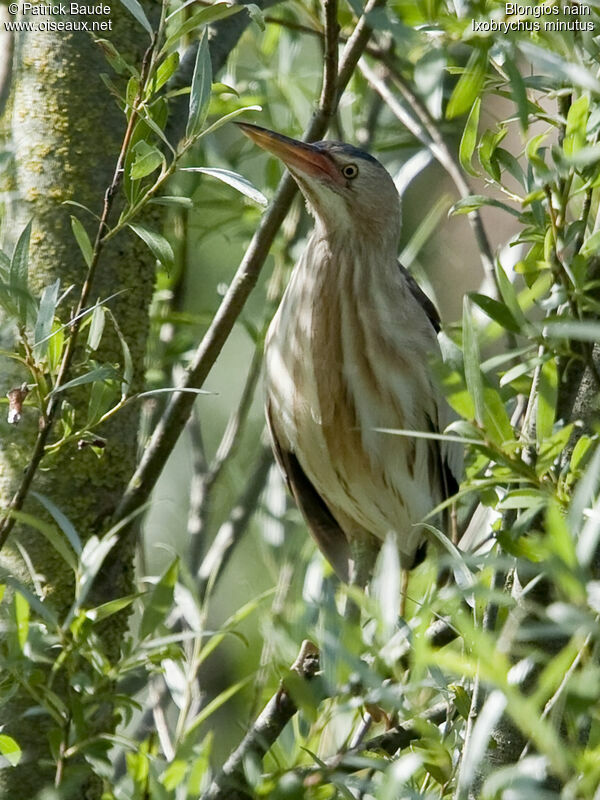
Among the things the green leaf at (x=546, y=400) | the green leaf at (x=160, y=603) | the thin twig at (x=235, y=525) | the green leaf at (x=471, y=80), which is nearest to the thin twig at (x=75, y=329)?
the green leaf at (x=160, y=603)

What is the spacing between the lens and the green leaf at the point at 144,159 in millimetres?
1038

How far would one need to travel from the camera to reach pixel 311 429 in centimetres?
210

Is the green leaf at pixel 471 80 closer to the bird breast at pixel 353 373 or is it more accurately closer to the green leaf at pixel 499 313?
the green leaf at pixel 499 313

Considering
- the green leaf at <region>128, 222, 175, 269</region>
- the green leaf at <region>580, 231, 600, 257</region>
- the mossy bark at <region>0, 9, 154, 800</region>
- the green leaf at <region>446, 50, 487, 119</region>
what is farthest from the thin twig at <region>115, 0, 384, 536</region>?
the green leaf at <region>580, 231, 600, 257</region>

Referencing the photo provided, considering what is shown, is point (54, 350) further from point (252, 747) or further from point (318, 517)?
point (318, 517)

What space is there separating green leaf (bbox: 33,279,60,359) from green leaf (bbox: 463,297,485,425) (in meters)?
0.36

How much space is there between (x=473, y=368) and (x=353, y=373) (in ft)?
3.51

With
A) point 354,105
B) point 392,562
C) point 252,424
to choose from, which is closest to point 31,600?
point 392,562

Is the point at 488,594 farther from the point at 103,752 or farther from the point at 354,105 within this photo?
the point at 354,105

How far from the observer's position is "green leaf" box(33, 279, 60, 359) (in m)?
1.06

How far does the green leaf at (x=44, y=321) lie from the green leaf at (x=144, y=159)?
0.13m

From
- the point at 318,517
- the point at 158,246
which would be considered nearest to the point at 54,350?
the point at 158,246

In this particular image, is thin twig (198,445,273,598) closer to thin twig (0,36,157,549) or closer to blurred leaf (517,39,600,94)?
thin twig (0,36,157,549)

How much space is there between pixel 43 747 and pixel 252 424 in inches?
76.0
